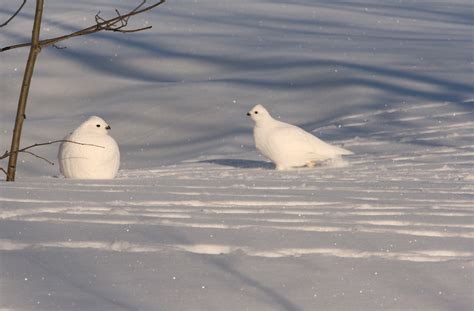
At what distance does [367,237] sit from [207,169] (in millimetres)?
4010

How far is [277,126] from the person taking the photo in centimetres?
912

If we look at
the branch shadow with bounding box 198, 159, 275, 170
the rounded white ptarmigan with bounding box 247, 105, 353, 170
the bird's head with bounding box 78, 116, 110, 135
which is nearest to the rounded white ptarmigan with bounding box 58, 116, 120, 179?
the bird's head with bounding box 78, 116, 110, 135

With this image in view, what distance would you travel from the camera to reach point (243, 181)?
773 cm

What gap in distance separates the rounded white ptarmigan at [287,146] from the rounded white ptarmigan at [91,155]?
1.40 m

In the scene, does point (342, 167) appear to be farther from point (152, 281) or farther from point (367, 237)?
point (152, 281)

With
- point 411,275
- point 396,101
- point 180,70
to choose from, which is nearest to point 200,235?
point 411,275

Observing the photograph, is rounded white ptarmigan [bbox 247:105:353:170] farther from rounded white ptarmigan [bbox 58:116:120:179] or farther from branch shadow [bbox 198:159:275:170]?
rounded white ptarmigan [bbox 58:116:120:179]

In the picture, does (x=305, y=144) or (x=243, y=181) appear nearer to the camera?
(x=243, y=181)

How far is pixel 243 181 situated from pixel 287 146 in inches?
49.0

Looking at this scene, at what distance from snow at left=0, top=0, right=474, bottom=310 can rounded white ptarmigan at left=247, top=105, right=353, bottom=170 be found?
185 mm

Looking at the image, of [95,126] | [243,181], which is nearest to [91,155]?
[95,126]

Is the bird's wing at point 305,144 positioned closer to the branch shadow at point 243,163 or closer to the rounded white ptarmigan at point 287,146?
the rounded white ptarmigan at point 287,146

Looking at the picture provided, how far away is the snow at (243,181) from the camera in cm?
449

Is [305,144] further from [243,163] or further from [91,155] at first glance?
[91,155]
